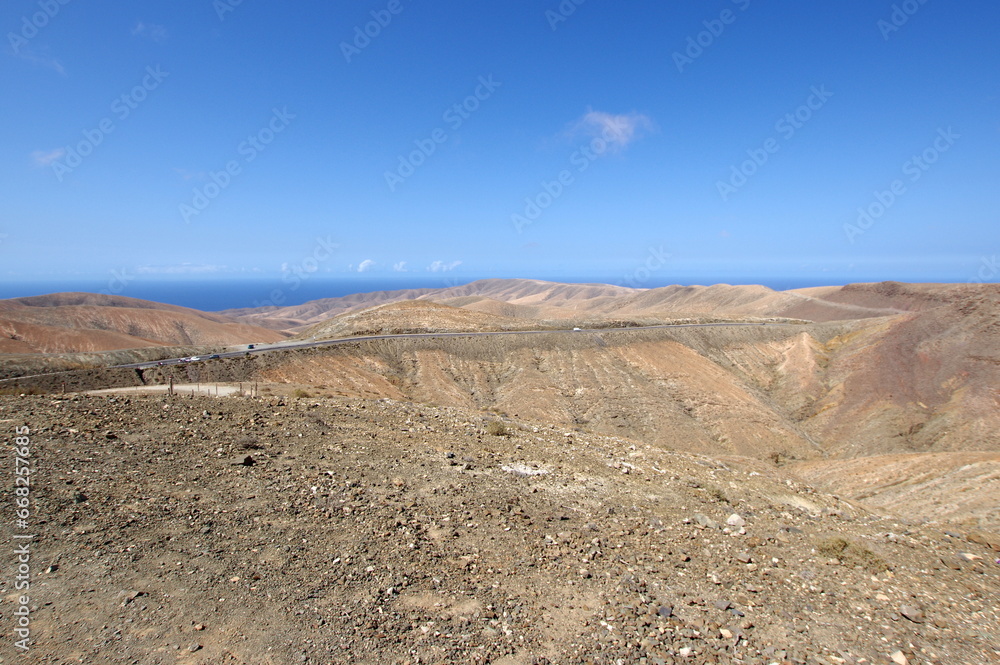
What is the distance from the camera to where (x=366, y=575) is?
277 inches

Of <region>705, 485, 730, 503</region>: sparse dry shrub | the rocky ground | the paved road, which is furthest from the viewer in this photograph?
the paved road

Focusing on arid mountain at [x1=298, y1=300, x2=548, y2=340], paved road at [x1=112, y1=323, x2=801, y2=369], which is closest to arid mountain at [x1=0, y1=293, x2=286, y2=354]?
arid mountain at [x1=298, y1=300, x2=548, y2=340]

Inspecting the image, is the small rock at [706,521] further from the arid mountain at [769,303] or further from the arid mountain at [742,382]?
the arid mountain at [769,303]

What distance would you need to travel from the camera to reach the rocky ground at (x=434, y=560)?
5918 millimetres

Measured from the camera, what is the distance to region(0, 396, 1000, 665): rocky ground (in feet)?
19.4

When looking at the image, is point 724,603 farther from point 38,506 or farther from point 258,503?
point 38,506

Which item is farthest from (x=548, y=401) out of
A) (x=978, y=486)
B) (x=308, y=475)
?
(x=308, y=475)

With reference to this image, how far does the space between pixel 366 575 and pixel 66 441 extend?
8.12 metres

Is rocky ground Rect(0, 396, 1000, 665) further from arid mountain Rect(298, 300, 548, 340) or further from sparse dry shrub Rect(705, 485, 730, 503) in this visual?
arid mountain Rect(298, 300, 548, 340)

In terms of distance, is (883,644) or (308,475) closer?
(883,644)

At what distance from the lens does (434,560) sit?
7637 mm

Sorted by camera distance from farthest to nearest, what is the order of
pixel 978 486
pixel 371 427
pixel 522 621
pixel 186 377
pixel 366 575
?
pixel 186 377 → pixel 978 486 → pixel 371 427 → pixel 366 575 → pixel 522 621

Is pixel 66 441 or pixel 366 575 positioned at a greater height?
pixel 66 441

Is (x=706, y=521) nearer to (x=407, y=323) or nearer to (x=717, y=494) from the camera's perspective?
(x=717, y=494)
